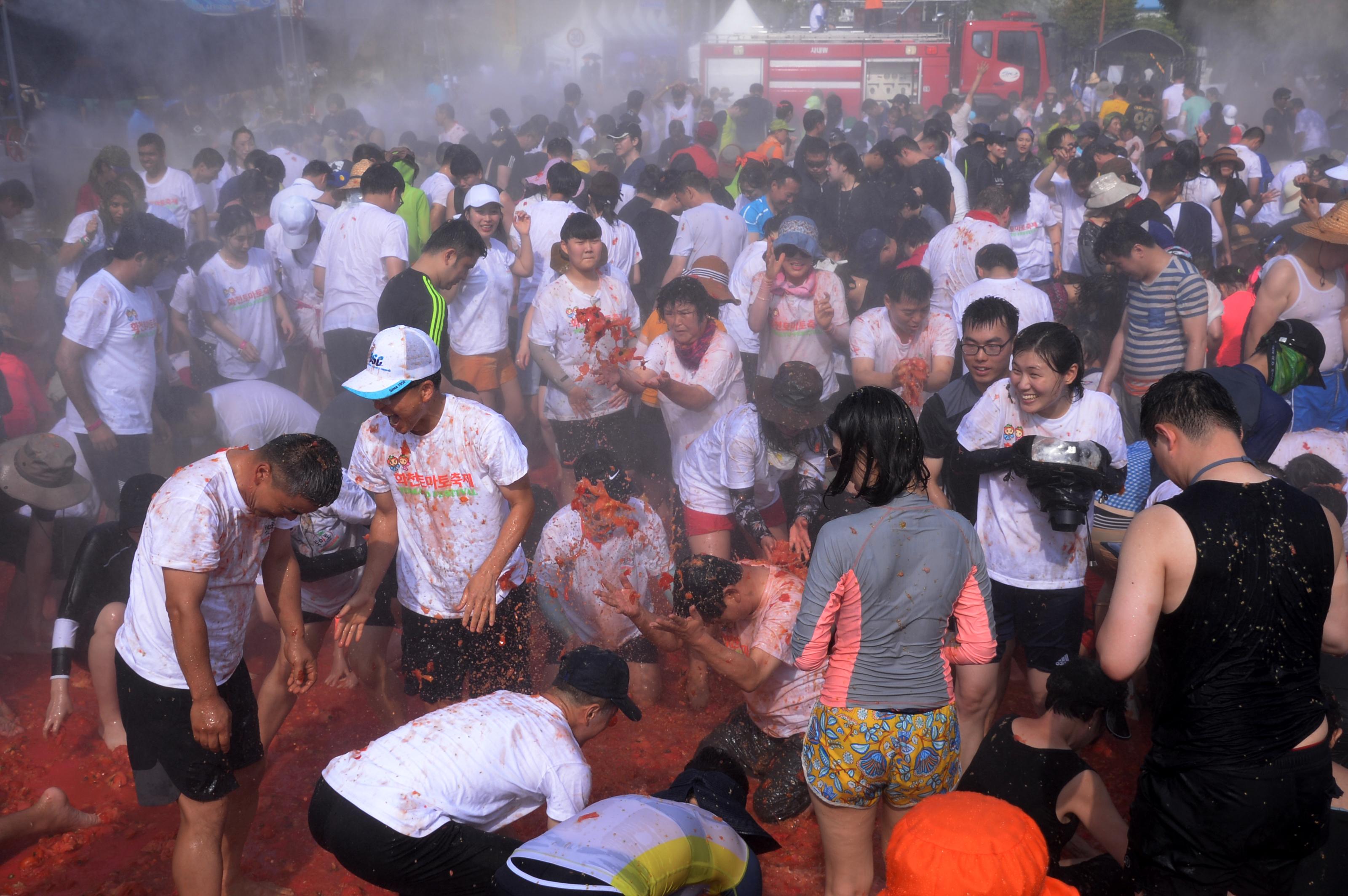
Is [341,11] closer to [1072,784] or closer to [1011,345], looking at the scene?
[1011,345]

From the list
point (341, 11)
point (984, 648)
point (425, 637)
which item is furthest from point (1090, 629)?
point (341, 11)

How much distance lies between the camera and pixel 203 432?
5438mm

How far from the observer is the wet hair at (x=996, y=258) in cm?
564

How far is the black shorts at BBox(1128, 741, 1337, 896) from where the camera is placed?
244 cm

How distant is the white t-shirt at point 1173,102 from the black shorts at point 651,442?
16677 millimetres

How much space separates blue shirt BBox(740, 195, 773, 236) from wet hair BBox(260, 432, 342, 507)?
6232mm

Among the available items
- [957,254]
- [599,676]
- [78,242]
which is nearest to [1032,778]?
[599,676]

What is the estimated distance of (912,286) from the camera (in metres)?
5.39

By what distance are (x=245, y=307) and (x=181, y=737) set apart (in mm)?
4343

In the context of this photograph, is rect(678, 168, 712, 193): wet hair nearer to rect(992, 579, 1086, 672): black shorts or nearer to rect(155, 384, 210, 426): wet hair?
rect(155, 384, 210, 426): wet hair

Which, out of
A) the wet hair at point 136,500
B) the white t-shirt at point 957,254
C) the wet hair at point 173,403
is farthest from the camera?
the white t-shirt at point 957,254

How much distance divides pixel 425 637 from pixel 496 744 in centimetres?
119

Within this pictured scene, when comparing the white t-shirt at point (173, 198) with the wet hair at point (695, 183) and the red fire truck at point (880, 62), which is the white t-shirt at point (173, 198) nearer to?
the wet hair at point (695, 183)

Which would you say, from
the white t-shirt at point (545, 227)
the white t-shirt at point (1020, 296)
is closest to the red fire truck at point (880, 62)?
the white t-shirt at point (545, 227)
